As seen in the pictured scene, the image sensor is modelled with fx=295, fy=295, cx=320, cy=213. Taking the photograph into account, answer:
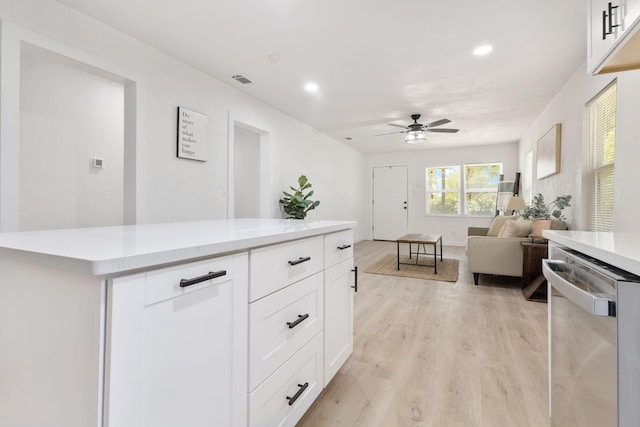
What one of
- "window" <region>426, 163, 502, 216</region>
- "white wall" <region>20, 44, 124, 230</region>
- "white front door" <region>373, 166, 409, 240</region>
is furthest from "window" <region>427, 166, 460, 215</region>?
"white wall" <region>20, 44, 124, 230</region>

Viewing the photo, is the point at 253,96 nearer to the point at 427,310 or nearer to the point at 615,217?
the point at 427,310

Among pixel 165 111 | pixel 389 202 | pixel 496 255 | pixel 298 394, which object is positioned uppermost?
pixel 165 111

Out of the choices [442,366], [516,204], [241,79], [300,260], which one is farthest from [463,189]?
[300,260]

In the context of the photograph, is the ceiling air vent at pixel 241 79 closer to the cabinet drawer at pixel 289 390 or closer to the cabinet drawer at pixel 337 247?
the cabinet drawer at pixel 337 247

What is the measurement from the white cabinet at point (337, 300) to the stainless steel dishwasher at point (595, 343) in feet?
2.89

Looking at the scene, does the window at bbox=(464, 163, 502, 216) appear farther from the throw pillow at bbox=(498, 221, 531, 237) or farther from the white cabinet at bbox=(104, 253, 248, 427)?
the white cabinet at bbox=(104, 253, 248, 427)

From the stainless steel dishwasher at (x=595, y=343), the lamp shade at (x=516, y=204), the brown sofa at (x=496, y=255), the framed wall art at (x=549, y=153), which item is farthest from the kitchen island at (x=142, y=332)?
the lamp shade at (x=516, y=204)

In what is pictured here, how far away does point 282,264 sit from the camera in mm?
1121

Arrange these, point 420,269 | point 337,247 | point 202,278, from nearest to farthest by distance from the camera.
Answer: point 202,278, point 337,247, point 420,269

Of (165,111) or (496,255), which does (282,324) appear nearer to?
(165,111)

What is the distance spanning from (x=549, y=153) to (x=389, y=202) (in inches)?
163

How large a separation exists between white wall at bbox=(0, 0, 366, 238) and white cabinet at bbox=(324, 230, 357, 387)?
1.93m

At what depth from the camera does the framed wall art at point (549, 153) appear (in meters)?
3.62

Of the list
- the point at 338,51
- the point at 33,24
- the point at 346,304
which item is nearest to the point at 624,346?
the point at 346,304
